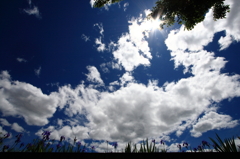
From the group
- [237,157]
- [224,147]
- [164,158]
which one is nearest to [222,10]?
[224,147]

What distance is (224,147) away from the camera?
283 centimetres

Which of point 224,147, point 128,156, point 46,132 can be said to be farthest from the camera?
point 46,132

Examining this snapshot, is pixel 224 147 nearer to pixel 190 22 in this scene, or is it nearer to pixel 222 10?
pixel 190 22

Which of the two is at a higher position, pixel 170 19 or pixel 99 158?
pixel 170 19

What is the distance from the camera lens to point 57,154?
1.92 metres

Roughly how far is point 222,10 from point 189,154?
417 inches

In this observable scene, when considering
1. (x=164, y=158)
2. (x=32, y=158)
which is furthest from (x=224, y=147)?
(x=32, y=158)

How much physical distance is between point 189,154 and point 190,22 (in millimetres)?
9424

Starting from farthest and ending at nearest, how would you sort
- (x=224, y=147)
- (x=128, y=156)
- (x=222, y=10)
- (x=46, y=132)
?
(x=222, y=10) → (x=46, y=132) → (x=224, y=147) → (x=128, y=156)

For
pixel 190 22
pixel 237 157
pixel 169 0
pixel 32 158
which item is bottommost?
pixel 32 158

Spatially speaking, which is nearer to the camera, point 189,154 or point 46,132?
point 189,154

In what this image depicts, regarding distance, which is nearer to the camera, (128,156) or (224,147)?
(128,156)

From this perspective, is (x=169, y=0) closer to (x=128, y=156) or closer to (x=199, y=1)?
(x=199, y=1)

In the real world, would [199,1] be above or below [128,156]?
above
